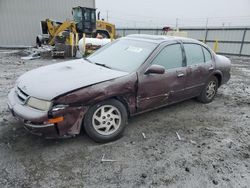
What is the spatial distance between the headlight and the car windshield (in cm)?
131

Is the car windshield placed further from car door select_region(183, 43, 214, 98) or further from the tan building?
the tan building

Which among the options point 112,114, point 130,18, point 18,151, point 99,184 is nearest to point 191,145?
point 112,114

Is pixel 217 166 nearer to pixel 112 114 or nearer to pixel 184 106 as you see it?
pixel 112 114

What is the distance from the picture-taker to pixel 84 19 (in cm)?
1658

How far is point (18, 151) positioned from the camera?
292 centimetres

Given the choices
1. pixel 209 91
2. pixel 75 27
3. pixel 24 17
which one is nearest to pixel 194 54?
pixel 209 91

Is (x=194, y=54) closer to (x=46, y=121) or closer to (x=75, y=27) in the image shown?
(x=46, y=121)

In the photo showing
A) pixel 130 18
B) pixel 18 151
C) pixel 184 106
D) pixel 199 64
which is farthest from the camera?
pixel 130 18

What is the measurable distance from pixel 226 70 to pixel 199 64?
1241mm

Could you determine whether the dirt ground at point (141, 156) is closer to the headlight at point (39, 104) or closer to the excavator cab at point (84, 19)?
the headlight at point (39, 104)

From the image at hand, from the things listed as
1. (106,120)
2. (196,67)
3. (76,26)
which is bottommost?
(106,120)

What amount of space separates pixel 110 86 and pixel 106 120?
0.52 metres

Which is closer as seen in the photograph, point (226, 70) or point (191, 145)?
point (191, 145)

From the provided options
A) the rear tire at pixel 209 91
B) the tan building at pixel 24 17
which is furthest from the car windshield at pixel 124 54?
the tan building at pixel 24 17
